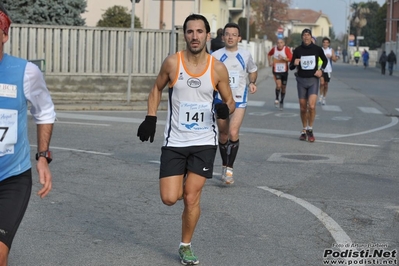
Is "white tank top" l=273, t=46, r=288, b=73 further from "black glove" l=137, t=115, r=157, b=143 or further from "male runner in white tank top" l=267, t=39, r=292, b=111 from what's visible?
"black glove" l=137, t=115, r=157, b=143

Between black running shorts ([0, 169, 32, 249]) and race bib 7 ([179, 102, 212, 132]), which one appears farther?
race bib 7 ([179, 102, 212, 132])

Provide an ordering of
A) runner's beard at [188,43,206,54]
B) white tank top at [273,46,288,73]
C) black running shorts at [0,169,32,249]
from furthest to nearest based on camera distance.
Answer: white tank top at [273,46,288,73], runner's beard at [188,43,206,54], black running shorts at [0,169,32,249]

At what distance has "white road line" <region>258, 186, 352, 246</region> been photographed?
7.43 meters

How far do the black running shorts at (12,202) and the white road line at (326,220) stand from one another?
3.34m

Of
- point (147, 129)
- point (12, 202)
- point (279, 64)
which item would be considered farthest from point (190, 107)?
point (279, 64)

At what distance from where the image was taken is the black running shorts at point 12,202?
15.5 ft

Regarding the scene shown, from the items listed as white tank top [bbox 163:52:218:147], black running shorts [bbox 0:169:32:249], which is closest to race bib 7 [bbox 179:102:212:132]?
white tank top [bbox 163:52:218:147]

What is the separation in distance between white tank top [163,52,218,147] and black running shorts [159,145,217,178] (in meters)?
0.05

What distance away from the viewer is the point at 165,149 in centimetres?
669

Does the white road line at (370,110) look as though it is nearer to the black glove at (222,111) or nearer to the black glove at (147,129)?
the black glove at (222,111)

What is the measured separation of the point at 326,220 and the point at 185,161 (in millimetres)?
2135

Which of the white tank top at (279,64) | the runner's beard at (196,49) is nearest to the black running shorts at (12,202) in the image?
the runner's beard at (196,49)

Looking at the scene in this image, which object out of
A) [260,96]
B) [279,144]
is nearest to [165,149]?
[279,144]

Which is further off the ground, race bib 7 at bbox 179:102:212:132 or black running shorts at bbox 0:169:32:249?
race bib 7 at bbox 179:102:212:132
